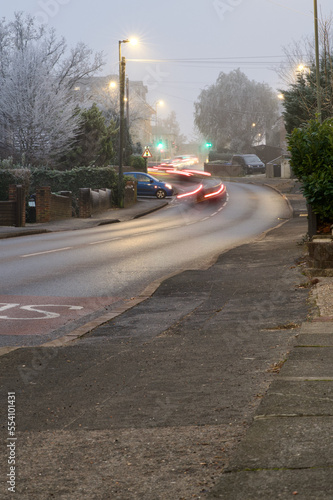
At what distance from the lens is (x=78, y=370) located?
6473 mm

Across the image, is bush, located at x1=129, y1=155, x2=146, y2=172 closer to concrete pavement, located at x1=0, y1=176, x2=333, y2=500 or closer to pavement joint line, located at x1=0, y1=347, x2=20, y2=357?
concrete pavement, located at x1=0, y1=176, x2=333, y2=500

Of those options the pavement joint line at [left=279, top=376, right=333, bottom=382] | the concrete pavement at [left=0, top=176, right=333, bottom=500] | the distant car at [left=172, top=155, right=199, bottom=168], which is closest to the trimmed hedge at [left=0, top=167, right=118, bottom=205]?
the concrete pavement at [left=0, top=176, right=333, bottom=500]

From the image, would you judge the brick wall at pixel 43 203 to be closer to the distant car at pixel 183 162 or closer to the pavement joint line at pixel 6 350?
the pavement joint line at pixel 6 350

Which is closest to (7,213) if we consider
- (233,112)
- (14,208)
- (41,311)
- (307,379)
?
(14,208)

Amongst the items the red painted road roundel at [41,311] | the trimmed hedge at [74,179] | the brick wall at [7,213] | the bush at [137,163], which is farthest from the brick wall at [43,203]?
the bush at [137,163]

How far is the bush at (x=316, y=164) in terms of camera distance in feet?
46.7

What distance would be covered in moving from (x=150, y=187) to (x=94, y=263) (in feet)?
114

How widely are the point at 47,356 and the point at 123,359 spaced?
847 millimetres

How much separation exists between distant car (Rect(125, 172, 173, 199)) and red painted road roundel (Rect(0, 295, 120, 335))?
3940cm

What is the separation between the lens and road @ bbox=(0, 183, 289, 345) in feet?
35.7

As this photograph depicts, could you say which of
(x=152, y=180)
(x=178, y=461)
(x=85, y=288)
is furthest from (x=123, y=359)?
(x=152, y=180)

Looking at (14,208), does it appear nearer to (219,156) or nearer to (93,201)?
(93,201)

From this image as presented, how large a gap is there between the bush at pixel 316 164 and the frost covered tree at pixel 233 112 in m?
88.4

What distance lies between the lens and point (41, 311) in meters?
10.7
